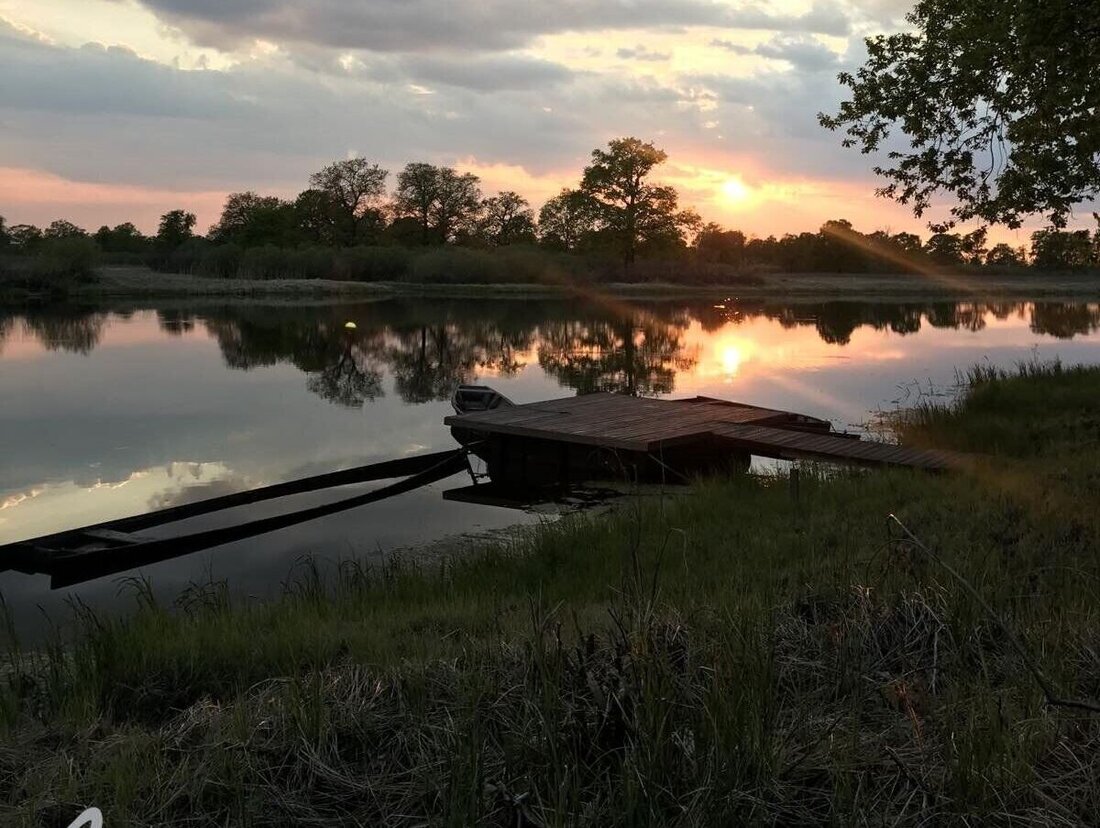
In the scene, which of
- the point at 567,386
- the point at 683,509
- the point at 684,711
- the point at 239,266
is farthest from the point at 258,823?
the point at 239,266

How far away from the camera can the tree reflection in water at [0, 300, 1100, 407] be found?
26297mm

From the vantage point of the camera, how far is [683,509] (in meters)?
9.52

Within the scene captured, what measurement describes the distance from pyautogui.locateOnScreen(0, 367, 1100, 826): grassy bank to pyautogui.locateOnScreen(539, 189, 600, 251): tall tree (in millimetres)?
75475

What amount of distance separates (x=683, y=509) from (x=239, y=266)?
7627cm

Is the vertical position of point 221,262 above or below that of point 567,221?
below

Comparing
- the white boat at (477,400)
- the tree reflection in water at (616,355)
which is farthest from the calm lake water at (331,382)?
the white boat at (477,400)

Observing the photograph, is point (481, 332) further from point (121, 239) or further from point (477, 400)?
point (121, 239)

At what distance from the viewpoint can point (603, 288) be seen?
73.2m

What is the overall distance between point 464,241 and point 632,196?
2490 cm

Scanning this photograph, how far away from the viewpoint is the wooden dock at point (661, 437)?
11.5 meters

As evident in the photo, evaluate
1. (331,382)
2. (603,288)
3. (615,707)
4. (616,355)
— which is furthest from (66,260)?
(615,707)

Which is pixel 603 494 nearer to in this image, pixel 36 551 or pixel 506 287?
→ pixel 36 551

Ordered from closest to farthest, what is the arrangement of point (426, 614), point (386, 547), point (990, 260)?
point (426, 614) < point (386, 547) < point (990, 260)

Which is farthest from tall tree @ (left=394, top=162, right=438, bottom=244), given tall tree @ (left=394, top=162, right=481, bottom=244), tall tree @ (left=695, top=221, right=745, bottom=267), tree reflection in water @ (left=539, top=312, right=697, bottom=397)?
tree reflection in water @ (left=539, top=312, right=697, bottom=397)
